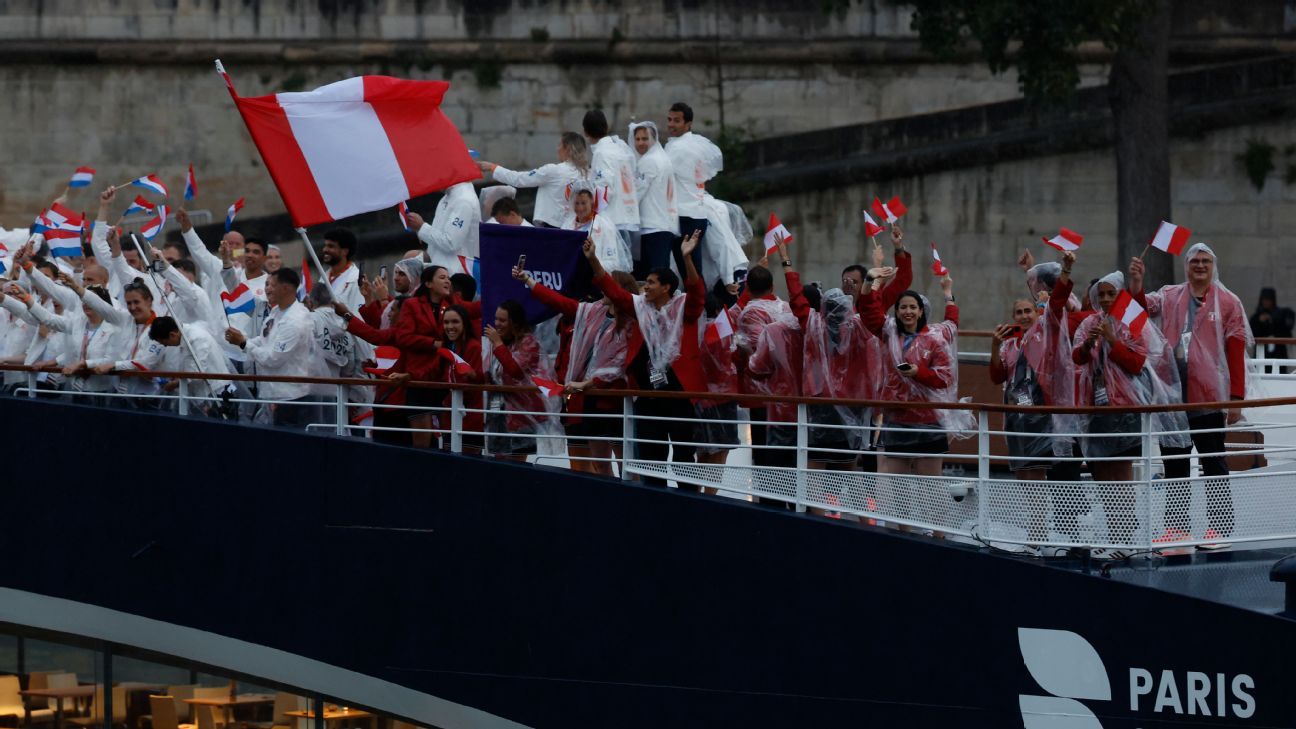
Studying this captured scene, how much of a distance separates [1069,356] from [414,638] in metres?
3.94

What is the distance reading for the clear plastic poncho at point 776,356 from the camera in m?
11.0

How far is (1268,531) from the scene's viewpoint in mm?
9938

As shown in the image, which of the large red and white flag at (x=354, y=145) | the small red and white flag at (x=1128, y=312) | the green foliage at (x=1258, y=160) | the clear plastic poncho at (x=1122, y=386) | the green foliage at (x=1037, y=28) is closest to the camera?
the small red and white flag at (x=1128, y=312)

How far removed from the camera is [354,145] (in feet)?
41.8

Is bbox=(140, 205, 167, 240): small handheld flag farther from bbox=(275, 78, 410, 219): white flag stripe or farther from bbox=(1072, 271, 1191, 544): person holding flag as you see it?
bbox=(1072, 271, 1191, 544): person holding flag

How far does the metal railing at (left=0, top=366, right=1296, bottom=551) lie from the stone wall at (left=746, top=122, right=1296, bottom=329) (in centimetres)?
1193

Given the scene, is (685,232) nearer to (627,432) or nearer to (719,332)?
(719,332)

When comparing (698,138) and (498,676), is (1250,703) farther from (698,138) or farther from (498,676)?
(698,138)

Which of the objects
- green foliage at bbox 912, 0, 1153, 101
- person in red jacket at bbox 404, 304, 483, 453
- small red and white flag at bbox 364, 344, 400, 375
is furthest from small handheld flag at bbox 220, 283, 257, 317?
green foliage at bbox 912, 0, 1153, 101

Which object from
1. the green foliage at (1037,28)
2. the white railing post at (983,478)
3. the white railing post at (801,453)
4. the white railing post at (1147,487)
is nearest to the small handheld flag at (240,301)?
the white railing post at (801,453)

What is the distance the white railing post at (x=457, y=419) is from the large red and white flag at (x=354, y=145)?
68.9 inches

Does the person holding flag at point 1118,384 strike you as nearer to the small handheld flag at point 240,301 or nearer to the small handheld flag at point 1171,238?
the small handheld flag at point 1171,238

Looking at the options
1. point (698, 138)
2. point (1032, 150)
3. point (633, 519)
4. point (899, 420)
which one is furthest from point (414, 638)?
point (1032, 150)

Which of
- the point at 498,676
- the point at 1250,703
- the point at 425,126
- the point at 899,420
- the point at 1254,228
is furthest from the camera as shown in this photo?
the point at 1254,228
